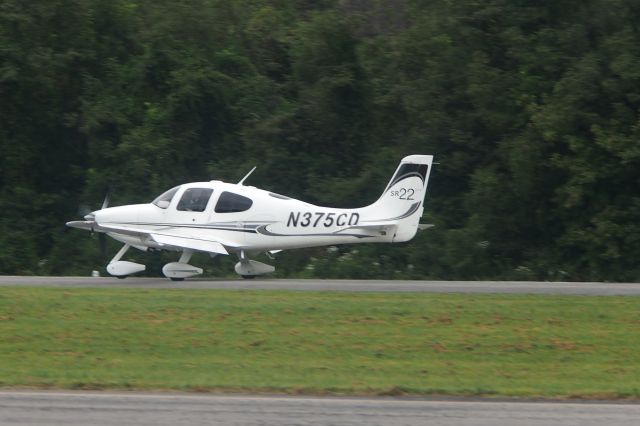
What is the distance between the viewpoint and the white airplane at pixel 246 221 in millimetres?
23094

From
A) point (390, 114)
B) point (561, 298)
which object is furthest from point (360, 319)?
point (390, 114)

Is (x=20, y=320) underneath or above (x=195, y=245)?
underneath

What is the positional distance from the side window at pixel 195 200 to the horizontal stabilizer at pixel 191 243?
72 cm

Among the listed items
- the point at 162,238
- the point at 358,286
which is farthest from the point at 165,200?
the point at 358,286

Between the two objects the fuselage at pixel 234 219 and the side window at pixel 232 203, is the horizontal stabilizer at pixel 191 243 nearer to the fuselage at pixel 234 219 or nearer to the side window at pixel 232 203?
the fuselage at pixel 234 219

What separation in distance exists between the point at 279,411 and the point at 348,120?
2304cm

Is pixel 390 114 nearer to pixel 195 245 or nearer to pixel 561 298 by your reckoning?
pixel 195 245

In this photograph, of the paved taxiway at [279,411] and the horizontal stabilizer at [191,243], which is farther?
the horizontal stabilizer at [191,243]

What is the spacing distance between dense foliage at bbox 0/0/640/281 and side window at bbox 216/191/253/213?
15.2 feet

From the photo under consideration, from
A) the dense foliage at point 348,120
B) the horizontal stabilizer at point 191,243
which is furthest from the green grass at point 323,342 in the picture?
the dense foliage at point 348,120

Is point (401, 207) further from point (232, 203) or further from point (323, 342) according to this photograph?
point (323, 342)

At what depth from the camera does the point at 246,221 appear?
23.5m

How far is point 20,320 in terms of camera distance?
16.2 m

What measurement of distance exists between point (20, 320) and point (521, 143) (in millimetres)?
15822
